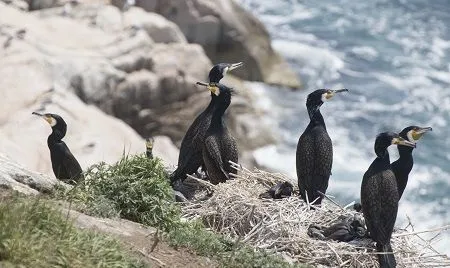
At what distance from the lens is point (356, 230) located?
10008mm

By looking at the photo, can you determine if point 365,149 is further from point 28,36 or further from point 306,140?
point 306,140

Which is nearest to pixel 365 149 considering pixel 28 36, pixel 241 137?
pixel 241 137

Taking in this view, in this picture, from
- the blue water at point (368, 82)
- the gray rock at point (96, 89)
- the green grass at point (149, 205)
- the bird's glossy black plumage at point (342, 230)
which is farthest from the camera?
the blue water at point (368, 82)

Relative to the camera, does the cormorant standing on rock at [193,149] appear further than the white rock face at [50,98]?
No

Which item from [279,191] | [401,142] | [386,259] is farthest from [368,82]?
[386,259]

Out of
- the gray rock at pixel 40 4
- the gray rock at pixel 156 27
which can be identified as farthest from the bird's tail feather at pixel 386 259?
the gray rock at pixel 40 4

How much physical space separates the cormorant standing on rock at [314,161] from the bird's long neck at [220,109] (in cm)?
111

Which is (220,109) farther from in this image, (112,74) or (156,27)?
(156,27)

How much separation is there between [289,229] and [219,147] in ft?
6.33

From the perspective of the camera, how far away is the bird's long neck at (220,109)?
1152 cm

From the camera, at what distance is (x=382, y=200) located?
9836 mm

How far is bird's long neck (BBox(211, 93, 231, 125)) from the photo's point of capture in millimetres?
11523

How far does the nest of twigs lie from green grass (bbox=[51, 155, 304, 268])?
28.2 inches

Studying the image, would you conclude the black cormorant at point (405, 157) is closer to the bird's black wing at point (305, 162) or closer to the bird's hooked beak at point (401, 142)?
the bird's hooked beak at point (401, 142)
